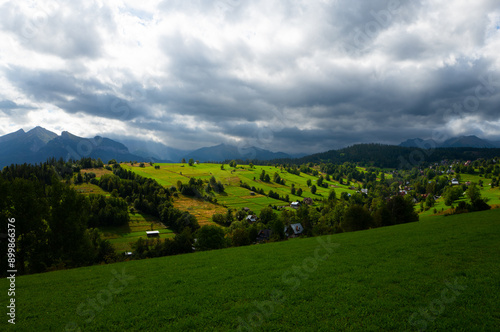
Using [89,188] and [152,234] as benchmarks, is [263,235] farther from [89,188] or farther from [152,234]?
[89,188]

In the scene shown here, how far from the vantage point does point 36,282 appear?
16.7 meters

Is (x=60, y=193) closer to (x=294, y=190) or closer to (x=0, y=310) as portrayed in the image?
(x=0, y=310)

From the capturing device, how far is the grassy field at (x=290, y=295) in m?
9.21

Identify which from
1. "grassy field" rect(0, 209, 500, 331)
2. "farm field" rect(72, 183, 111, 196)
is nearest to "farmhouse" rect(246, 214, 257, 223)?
→ "grassy field" rect(0, 209, 500, 331)

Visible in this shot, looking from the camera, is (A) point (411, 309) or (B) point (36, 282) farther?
(B) point (36, 282)

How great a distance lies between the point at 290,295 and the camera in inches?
460

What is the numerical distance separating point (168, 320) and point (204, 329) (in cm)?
207

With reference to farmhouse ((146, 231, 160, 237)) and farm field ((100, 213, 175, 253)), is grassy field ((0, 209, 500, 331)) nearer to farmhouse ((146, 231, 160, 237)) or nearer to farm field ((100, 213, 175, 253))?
farm field ((100, 213, 175, 253))

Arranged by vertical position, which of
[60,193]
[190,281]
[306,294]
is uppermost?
[60,193]

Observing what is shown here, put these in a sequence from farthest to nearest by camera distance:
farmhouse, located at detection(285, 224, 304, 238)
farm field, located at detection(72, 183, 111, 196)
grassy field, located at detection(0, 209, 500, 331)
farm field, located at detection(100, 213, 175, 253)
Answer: farm field, located at detection(72, 183, 111, 196), farmhouse, located at detection(285, 224, 304, 238), farm field, located at detection(100, 213, 175, 253), grassy field, located at detection(0, 209, 500, 331)

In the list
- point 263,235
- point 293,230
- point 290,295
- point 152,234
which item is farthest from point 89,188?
point 290,295

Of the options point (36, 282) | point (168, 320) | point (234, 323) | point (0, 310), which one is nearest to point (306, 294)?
point (234, 323)

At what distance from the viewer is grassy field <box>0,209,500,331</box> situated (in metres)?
9.21

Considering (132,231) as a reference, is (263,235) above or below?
above
